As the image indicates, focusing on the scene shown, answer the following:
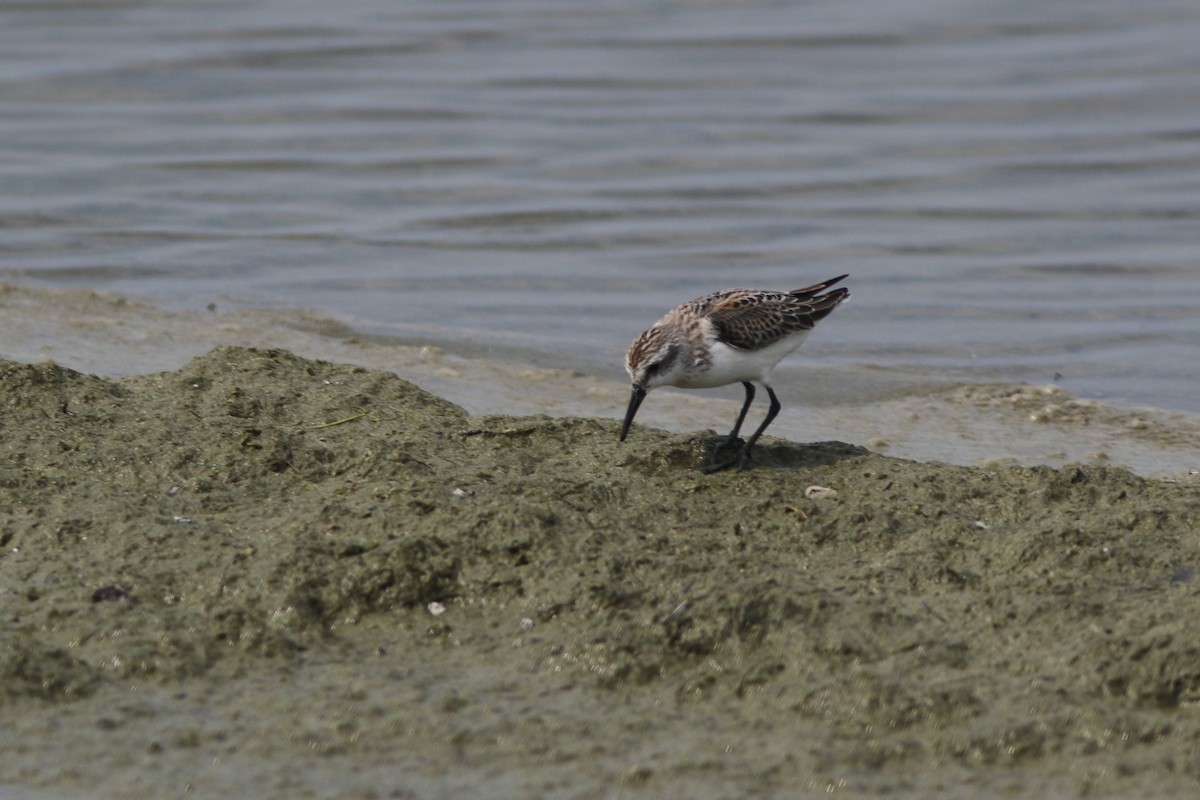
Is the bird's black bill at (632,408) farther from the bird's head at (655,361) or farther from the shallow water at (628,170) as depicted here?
the shallow water at (628,170)

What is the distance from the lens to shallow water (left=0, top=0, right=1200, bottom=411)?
37.3 feet

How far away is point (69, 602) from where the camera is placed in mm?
5020

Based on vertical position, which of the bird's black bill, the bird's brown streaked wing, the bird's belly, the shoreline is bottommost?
the shoreline

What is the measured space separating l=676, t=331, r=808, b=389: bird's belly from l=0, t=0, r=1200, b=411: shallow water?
8.63 ft

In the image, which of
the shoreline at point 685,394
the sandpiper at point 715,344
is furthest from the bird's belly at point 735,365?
the shoreline at point 685,394

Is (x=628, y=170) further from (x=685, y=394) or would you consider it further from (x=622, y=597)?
(x=622, y=597)

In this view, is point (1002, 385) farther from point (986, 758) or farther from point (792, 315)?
point (986, 758)

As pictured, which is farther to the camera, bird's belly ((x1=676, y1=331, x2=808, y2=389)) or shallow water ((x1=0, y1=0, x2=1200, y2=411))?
shallow water ((x1=0, y1=0, x2=1200, y2=411))

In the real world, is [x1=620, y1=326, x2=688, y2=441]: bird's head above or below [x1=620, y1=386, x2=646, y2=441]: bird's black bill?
above

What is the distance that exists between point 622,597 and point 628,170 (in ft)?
34.4

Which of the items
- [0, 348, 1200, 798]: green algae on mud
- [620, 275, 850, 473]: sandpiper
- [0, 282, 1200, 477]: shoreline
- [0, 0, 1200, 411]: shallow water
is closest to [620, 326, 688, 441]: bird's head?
[620, 275, 850, 473]: sandpiper

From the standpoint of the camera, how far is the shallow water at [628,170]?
11.4 metres

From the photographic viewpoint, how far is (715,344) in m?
6.77

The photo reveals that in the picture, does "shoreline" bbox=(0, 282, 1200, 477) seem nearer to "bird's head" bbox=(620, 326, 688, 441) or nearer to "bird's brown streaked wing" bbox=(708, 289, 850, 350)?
"bird's brown streaked wing" bbox=(708, 289, 850, 350)
